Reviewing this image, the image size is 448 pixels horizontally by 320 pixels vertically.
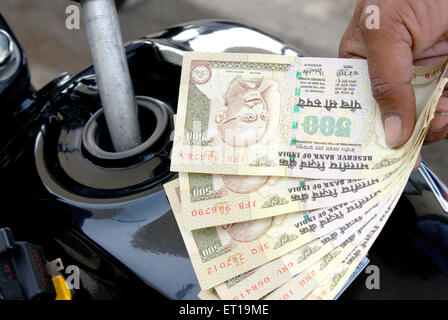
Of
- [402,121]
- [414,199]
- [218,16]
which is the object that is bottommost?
[218,16]

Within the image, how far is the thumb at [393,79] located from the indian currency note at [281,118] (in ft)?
0.09

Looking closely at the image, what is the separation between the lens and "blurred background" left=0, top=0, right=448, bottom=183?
8.48ft

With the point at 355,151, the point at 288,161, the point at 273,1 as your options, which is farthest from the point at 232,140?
the point at 273,1

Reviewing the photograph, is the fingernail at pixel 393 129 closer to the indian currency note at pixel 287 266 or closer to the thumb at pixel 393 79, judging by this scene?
the thumb at pixel 393 79

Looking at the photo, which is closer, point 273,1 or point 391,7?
point 391,7

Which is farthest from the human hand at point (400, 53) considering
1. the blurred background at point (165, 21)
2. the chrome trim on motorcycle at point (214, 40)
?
the blurred background at point (165, 21)

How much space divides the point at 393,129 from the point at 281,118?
21 centimetres

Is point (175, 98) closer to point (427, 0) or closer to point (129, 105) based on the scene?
point (129, 105)

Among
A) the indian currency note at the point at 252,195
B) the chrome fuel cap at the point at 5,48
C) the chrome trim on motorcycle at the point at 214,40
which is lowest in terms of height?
the indian currency note at the point at 252,195

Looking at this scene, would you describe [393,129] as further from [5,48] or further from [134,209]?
[5,48]

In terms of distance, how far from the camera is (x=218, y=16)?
2762 mm

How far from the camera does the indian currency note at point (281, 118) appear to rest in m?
0.87

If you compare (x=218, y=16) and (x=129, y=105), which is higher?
(x=129, y=105)
